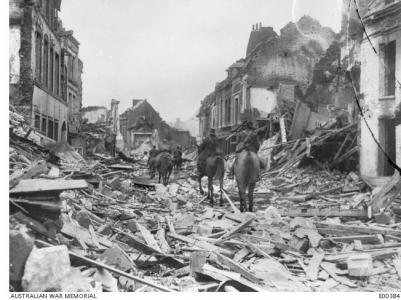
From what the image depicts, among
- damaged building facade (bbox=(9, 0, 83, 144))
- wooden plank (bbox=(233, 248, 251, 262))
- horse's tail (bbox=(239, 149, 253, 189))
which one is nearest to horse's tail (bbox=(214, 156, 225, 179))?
horse's tail (bbox=(239, 149, 253, 189))

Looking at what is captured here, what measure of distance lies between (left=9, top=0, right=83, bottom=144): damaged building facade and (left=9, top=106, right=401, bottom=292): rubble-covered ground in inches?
103

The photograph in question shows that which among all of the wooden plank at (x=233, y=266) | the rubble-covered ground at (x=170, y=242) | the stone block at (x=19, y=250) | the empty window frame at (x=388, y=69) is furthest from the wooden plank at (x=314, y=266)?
the empty window frame at (x=388, y=69)

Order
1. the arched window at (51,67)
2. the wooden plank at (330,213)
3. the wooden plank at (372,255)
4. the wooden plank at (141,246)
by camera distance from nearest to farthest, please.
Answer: the wooden plank at (141,246)
the wooden plank at (372,255)
the wooden plank at (330,213)
the arched window at (51,67)

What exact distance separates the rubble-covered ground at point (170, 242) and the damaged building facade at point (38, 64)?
8.61 ft

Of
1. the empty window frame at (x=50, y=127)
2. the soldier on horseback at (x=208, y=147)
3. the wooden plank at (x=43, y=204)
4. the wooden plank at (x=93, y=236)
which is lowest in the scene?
the wooden plank at (x=93, y=236)

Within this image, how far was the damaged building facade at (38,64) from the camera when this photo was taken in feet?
39.4

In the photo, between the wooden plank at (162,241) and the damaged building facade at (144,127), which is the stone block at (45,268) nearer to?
the wooden plank at (162,241)

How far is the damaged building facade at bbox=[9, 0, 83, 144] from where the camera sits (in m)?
12.0

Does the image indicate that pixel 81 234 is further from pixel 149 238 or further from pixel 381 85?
pixel 381 85

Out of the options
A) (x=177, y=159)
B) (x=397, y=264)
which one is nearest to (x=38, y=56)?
(x=397, y=264)

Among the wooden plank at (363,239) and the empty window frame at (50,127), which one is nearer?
the wooden plank at (363,239)

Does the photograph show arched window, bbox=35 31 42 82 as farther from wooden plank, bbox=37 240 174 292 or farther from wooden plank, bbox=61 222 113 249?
wooden plank, bbox=37 240 174 292
